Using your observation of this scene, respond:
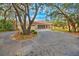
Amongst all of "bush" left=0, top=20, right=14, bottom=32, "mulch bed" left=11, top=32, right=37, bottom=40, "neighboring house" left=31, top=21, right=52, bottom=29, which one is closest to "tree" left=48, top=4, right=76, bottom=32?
"neighboring house" left=31, top=21, right=52, bottom=29

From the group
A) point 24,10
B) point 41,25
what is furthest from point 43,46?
point 24,10

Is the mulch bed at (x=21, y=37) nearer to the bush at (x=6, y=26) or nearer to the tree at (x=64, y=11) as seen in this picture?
the bush at (x=6, y=26)

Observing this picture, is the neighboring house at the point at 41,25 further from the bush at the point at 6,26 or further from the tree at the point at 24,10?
the bush at the point at 6,26

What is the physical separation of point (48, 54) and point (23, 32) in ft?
1.08

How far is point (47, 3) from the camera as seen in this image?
208 cm

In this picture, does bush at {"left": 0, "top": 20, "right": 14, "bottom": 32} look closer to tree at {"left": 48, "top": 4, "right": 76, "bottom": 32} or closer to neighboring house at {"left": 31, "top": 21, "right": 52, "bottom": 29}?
neighboring house at {"left": 31, "top": 21, "right": 52, "bottom": 29}

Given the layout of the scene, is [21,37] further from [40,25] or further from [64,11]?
[64,11]

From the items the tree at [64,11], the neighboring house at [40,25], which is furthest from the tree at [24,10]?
the tree at [64,11]

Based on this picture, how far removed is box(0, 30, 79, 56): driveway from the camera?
2066 millimetres

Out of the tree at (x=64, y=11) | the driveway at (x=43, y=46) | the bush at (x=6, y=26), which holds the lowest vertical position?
the driveway at (x=43, y=46)

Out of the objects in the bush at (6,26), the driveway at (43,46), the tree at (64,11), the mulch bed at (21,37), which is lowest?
the driveway at (43,46)

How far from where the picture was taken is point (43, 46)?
2070mm

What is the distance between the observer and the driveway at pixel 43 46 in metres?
2.07

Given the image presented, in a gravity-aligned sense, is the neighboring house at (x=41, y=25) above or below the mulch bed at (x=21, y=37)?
above
